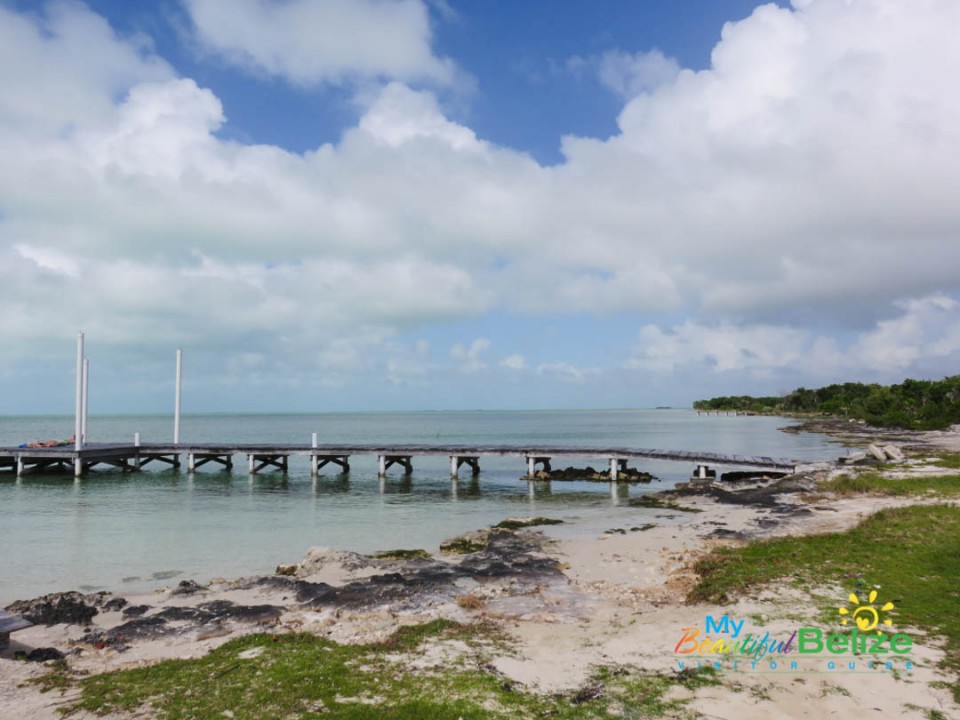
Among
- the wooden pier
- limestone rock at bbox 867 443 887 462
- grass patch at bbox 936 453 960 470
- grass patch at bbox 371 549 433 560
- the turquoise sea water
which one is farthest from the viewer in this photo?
the wooden pier

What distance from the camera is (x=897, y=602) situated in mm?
10266

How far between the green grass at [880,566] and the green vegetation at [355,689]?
4.23 metres

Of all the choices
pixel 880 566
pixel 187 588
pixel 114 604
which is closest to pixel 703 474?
pixel 880 566

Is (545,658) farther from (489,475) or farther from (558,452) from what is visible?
(489,475)

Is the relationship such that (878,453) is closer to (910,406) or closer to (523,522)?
(523,522)

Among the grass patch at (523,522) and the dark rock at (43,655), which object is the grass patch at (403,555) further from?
the dark rock at (43,655)

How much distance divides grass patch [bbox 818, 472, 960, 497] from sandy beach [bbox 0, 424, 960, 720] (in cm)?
644

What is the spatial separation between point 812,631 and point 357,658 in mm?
7294

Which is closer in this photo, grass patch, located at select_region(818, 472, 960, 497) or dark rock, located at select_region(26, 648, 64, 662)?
dark rock, located at select_region(26, 648, 64, 662)

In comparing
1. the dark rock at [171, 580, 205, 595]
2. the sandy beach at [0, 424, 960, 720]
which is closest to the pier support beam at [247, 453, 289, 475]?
the sandy beach at [0, 424, 960, 720]


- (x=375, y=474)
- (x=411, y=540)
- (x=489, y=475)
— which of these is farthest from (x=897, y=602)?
(x=375, y=474)

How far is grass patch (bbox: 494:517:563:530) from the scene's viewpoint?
2319 cm

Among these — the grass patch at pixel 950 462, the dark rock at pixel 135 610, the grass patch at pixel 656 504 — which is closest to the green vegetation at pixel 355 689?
the dark rock at pixel 135 610

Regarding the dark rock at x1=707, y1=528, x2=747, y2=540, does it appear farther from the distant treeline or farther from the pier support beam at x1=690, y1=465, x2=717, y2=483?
the distant treeline
